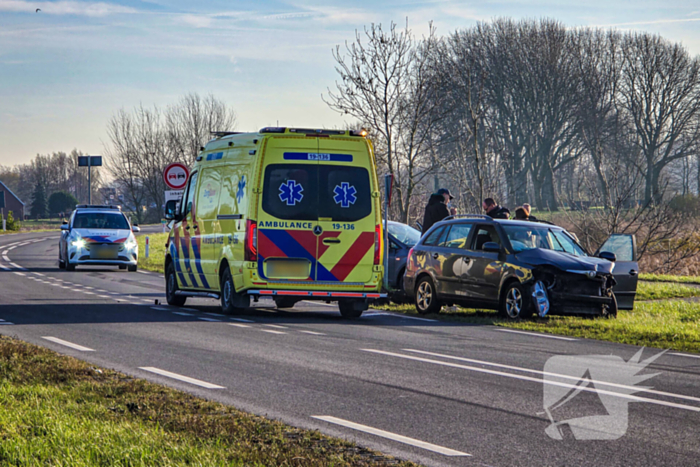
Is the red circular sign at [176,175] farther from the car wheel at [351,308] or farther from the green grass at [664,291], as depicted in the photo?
the green grass at [664,291]

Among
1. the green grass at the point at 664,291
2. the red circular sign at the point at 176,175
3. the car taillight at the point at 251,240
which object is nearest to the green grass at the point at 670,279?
the green grass at the point at 664,291

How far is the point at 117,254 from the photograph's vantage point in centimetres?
2564

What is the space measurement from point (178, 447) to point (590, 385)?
399 centimetres

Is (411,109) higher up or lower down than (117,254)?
higher up

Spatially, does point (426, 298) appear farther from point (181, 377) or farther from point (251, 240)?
point (181, 377)

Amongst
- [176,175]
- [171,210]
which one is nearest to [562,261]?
[171,210]

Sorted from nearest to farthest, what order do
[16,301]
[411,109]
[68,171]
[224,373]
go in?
[224,373] < [16,301] < [411,109] < [68,171]

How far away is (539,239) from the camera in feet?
46.4

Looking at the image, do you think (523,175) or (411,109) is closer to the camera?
(411,109)

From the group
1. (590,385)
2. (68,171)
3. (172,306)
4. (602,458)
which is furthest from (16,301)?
(68,171)

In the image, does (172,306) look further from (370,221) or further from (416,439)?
(416,439)

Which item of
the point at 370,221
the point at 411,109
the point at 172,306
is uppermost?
the point at 411,109

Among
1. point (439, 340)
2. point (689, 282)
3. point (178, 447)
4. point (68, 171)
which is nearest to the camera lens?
point (178, 447)

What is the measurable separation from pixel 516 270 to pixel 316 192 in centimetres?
326
